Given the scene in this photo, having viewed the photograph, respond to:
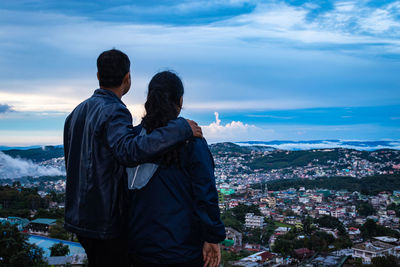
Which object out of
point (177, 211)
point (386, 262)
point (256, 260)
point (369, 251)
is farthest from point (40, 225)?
point (177, 211)

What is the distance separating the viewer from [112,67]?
127 centimetres

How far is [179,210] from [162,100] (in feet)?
1.27

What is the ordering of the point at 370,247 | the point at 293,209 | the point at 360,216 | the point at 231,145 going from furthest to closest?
the point at 231,145
the point at 293,209
the point at 360,216
the point at 370,247

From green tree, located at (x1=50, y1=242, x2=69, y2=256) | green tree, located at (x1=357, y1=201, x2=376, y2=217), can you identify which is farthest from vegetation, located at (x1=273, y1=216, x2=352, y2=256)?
green tree, located at (x1=357, y1=201, x2=376, y2=217)

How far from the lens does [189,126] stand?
1.14 metres

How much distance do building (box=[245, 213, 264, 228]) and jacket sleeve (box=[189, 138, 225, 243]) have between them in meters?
20.7

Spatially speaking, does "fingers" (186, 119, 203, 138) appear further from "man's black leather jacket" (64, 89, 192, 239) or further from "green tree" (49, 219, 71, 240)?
"green tree" (49, 219, 71, 240)

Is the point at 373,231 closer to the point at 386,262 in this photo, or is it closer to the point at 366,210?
the point at 366,210

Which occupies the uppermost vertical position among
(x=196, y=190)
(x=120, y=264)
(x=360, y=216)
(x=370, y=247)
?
(x=196, y=190)

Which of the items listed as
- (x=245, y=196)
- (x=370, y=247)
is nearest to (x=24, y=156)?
(x=245, y=196)

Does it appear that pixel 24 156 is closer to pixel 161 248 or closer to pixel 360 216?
pixel 360 216

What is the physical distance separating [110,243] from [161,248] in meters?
0.20

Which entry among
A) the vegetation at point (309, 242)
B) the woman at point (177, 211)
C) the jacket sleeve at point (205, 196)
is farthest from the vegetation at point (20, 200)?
the jacket sleeve at point (205, 196)

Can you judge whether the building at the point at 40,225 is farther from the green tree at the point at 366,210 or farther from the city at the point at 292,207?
the green tree at the point at 366,210
